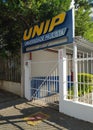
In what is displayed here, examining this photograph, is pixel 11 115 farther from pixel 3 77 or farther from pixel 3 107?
pixel 3 77

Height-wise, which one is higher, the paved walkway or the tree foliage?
the tree foliage

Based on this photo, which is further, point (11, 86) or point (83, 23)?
point (83, 23)

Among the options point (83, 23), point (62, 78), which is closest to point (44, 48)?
point (62, 78)

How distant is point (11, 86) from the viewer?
13.8 meters

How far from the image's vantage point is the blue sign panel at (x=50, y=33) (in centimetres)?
916

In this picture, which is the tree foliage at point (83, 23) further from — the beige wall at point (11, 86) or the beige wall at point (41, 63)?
the beige wall at point (11, 86)

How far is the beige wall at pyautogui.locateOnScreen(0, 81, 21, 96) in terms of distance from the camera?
505 inches

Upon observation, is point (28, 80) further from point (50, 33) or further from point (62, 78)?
point (62, 78)

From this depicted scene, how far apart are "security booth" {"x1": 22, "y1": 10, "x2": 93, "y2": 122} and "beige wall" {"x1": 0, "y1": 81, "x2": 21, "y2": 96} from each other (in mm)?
878

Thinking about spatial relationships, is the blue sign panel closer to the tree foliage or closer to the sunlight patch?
the sunlight patch

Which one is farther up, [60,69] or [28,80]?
[60,69]

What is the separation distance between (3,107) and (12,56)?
436cm

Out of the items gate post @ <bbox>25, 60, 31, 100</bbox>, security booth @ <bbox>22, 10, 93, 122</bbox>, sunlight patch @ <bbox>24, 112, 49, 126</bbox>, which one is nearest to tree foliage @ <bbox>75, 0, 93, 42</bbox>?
security booth @ <bbox>22, 10, 93, 122</bbox>

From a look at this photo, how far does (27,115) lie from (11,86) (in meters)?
5.19
